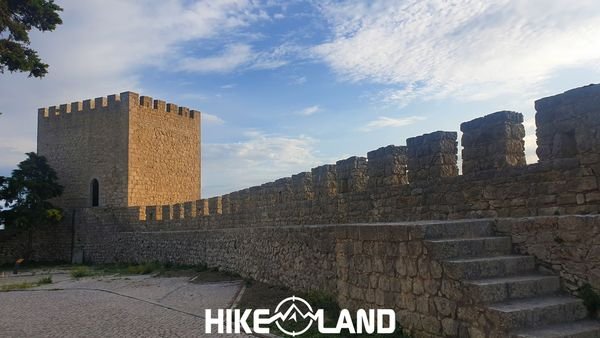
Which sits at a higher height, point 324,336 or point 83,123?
point 83,123

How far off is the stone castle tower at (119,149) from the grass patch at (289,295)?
55.6 ft

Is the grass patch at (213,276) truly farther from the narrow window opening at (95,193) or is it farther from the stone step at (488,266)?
the narrow window opening at (95,193)

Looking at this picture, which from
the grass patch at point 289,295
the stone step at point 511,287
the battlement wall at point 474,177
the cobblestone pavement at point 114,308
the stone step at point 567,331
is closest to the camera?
the stone step at point 567,331

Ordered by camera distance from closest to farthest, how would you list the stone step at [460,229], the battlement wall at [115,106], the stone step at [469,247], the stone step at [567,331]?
the stone step at [567,331], the stone step at [469,247], the stone step at [460,229], the battlement wall at [115,106]

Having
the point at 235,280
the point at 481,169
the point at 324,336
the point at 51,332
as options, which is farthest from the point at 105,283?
the point at 481,169

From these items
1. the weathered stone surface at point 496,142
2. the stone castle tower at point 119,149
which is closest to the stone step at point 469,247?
the weathered stone surface at point 496,142

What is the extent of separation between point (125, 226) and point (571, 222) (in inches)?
899

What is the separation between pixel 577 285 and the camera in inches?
182

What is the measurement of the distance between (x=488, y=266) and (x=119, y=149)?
24238mm

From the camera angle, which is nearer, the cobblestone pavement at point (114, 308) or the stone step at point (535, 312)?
the stone step at point (535, 312)

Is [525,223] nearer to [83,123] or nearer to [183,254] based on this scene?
[183,254]

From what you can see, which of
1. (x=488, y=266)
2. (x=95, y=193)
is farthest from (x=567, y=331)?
(x=95, y=193)

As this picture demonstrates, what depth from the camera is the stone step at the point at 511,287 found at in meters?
4.46

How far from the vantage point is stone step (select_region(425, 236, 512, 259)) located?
5.00 m
